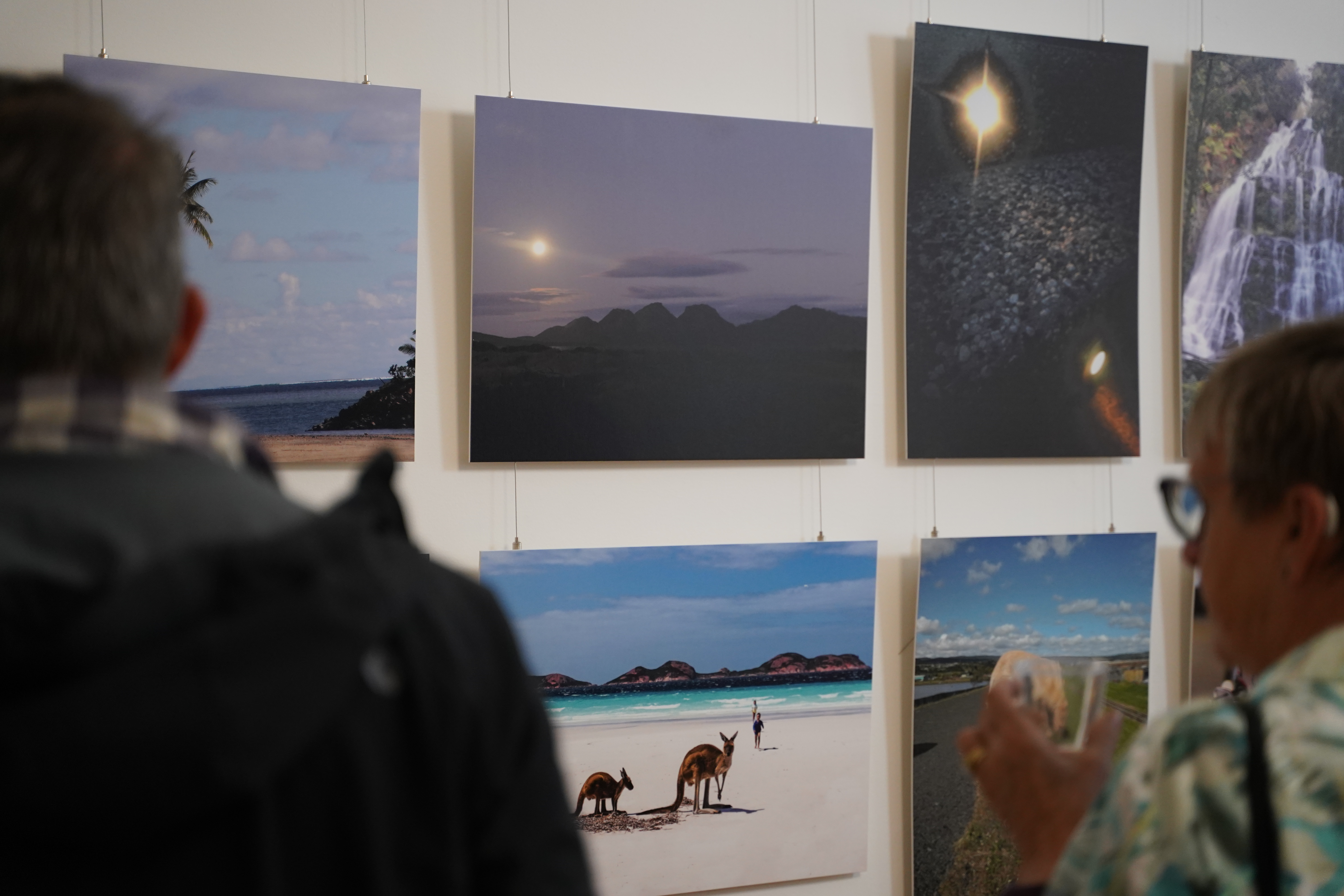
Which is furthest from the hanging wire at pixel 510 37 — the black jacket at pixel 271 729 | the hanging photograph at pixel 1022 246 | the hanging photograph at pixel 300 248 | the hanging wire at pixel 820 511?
the black jacket at pixel 271 729

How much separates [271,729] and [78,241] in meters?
0.32

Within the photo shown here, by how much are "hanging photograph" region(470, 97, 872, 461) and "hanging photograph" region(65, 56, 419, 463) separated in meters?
0.17

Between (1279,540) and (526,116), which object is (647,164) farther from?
(1279,540)

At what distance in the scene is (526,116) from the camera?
7.70 feet

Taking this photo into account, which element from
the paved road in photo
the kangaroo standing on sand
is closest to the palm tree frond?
the kangaroo standing on sand

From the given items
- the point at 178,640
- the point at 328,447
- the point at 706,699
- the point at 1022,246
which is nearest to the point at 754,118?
the point at 1022,246

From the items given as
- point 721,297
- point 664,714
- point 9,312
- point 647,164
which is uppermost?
point 647,164

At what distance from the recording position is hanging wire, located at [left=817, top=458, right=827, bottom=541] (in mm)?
2590

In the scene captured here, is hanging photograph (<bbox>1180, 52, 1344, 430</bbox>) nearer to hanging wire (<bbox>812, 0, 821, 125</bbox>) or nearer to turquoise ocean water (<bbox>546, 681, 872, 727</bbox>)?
hanging wire (<bbox>812, 0, 821, 125</bbox>)

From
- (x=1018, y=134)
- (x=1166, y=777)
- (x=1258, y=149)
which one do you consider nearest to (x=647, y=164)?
(x=1018, y=134)

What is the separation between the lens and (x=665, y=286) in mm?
2445

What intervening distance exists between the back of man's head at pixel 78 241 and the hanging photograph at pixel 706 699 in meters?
1.67

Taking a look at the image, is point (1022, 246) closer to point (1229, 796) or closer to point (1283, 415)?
point (1283, 415)

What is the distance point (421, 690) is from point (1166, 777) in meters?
0.58
